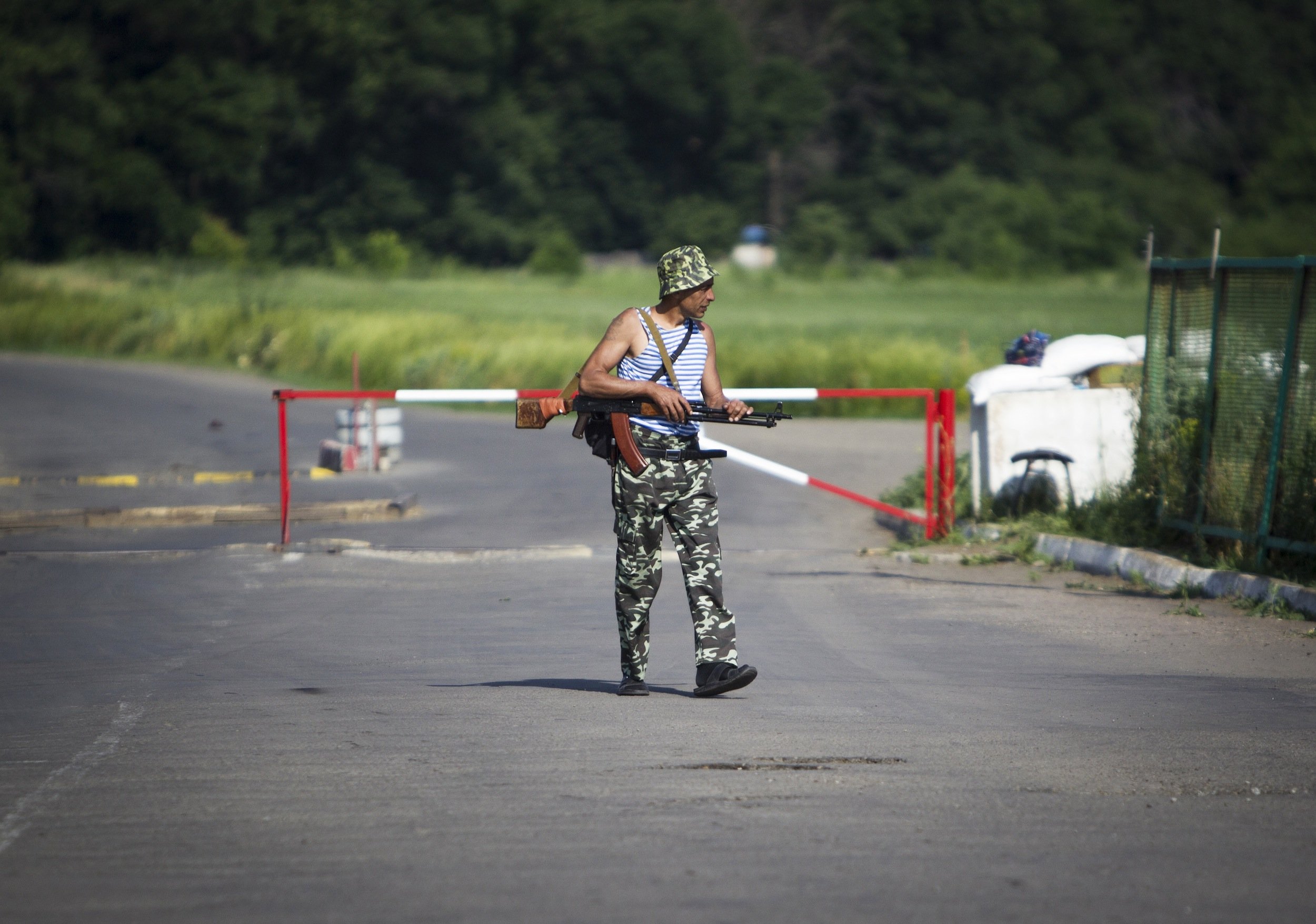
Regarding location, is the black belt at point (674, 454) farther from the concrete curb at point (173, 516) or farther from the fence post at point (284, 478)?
the concrete curb at point (173, 516)

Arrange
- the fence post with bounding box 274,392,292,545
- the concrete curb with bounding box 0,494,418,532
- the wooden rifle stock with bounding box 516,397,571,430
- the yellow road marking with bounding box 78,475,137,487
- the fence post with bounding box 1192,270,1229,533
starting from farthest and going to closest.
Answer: the yellow road marking with bounding box 78,475,137,487 → the concrete curb with bounding box 0,494,418,532 → the fence post with bounding box 274,392,292,545 → the fence post with bounding box 1192,270,1229,533 → the wooden rifle stock with bounding box 516,397,571,430

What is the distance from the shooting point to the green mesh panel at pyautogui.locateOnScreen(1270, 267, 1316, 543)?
34.6 feet

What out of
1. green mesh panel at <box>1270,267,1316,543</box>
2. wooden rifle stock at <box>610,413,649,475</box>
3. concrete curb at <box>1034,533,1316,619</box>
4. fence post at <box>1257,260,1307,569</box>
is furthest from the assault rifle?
fence post at <box>1257,260,1307,569</box>

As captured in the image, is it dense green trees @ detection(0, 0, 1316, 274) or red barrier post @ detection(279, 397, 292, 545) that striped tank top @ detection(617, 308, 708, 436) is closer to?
red barrier post @ detection(279, 397, 292, 545)

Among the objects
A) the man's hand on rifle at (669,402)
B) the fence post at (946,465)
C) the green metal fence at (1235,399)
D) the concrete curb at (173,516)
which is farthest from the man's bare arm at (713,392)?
the concrete curb at (173,516)

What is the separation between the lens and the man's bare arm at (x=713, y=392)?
23.8 ft

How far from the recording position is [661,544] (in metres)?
7.33

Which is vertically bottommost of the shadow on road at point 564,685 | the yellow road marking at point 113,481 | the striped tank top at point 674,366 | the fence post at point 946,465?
the yellow road marking at point 113,481

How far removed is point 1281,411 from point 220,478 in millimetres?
11130

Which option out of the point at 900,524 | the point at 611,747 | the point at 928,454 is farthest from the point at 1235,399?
the point at 611,747

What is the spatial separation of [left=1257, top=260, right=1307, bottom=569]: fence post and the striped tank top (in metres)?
5.04

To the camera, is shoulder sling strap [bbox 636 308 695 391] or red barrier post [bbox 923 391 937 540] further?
red barrier post [bbox 923 391 937 540]

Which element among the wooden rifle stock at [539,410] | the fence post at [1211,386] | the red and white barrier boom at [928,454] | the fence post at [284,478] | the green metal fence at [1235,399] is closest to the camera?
the wooden rifle stock at [539,410]

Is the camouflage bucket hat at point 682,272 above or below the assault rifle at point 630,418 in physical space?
above
